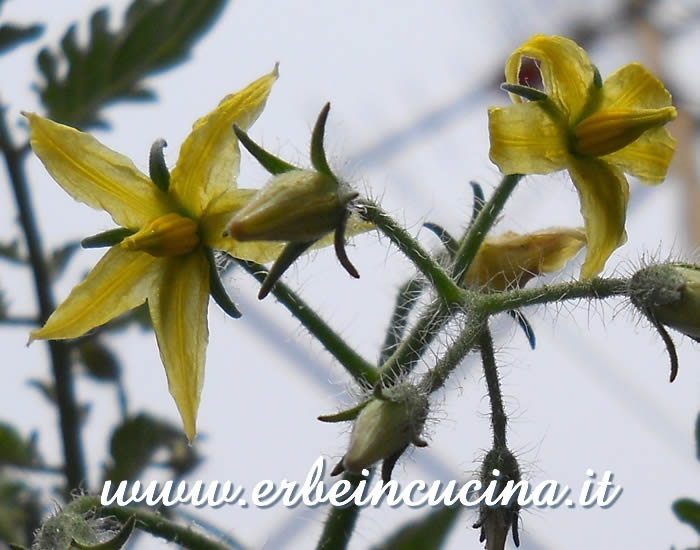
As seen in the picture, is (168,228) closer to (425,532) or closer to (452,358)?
(452,358)

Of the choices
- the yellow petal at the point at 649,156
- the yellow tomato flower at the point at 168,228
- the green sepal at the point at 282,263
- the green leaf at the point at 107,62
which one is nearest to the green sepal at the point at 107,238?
the yellow tomato flower at the point at 168,228

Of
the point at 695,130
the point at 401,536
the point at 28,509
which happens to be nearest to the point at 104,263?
the point at 401,536

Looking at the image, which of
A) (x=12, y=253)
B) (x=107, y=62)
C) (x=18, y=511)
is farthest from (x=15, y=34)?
(x=18, y=511)

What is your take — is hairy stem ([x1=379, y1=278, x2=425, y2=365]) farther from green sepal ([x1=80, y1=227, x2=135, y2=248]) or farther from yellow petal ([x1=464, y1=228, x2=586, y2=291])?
green sepal ([x1=80, y1=227, x2=135, y2=248])

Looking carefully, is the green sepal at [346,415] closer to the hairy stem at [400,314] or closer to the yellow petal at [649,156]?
the hairy stem at [400,314]

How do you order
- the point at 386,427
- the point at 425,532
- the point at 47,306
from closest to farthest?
1. the point at 386,427
2. the point at 425,532
3. the point at 47,306

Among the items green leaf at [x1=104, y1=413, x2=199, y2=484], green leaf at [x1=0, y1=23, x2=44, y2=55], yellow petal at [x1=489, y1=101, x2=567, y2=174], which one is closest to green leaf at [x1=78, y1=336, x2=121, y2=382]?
green leaf at [x1=104, y1=413, x2=199, y2=484]
